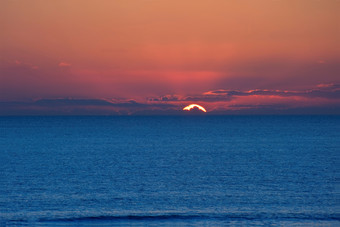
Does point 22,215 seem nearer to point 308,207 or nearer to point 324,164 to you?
point 308,207

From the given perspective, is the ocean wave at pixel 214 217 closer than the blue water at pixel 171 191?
Yes

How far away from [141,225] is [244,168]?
2854 cm

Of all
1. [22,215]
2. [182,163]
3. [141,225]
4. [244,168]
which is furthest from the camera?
[182,163]

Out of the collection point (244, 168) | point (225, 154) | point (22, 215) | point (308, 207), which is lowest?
point (22, 215)

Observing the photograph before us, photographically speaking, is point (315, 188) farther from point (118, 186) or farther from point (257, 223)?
point (118, 186)

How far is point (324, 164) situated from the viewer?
58594 millimetres

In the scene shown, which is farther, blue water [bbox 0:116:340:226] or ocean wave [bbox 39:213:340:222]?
blue water [bbox 0:116:340:226]

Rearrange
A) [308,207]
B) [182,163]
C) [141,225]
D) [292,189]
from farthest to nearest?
[182,163]
[292,189]
[308,207]
[141,225]

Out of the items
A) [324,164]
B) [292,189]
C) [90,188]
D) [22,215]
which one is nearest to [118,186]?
[90,188]

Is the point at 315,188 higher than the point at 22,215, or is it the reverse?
the point at 315,188

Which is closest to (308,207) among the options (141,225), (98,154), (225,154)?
(141,225)

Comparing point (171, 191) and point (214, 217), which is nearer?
point (214, 217)

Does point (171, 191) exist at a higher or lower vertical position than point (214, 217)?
higher

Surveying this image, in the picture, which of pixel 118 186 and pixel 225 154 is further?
pixel 225 154
